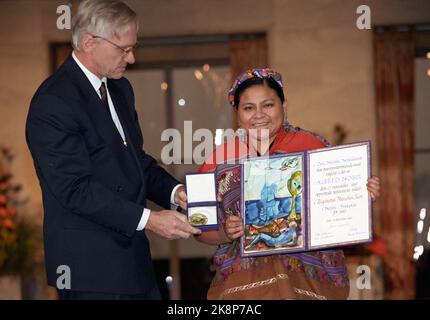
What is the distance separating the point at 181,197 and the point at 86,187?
20.6 inches

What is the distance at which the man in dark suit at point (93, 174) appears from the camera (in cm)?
341

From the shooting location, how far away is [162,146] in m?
9.37

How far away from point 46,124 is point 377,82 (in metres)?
5.52

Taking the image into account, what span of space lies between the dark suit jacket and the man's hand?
187 millimetres

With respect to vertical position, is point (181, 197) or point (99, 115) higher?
point (99, 115)

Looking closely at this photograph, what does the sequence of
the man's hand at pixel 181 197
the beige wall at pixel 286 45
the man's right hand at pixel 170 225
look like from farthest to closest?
the beige wall at pixel 286 45 → the man's hand at pixel 181 197 → the man's right hand at pixel 170 225

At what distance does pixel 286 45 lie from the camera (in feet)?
27.4

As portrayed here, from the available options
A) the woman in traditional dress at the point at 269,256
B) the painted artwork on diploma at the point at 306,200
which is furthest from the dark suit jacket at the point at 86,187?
the painted artwork on diploma at the point at 306,200

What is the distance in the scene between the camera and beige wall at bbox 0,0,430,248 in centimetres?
834

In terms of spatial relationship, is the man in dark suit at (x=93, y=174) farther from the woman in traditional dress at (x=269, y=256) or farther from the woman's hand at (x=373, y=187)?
the woman's hand at (x=373, y=187)

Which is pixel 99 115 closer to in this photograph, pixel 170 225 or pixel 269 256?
pixel 170 225

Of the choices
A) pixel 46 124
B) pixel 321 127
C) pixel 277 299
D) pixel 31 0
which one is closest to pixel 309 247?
pixel 277 299

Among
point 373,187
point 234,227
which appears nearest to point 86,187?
point 234,227
